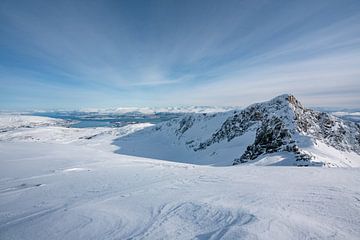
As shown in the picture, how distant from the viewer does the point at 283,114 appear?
26609mm

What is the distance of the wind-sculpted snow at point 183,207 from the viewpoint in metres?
3.55

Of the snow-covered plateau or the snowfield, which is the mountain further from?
the snowfield

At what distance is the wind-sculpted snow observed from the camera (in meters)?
3.55

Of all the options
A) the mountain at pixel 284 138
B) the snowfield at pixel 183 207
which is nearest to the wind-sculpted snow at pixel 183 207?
the snowfield at pixel 183 207

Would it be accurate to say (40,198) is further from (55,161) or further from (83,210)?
(55,161)

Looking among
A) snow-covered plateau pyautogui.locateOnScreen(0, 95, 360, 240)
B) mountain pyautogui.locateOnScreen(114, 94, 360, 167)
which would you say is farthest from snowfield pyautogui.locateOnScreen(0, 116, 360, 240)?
mountain pyautogui.locateOnScreen(114, 94, 360, 167)

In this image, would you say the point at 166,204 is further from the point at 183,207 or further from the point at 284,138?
the point at 284,138

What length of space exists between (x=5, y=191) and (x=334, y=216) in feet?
32.7

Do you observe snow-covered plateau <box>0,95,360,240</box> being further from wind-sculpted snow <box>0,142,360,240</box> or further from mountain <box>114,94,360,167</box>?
mountain <box>114,94,360,167</box>

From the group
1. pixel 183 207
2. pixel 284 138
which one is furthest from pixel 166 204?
pixel 284 138

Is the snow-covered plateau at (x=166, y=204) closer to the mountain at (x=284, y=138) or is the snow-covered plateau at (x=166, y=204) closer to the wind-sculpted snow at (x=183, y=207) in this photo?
the wind-sculpted snow at (x=183, y=207)

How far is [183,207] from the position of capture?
4.71 metres

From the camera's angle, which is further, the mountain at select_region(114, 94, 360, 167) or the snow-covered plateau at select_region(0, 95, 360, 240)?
the mountain at select_region(114, 94, 360, 167)

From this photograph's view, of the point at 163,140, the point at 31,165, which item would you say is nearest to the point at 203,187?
the point at 31,165
